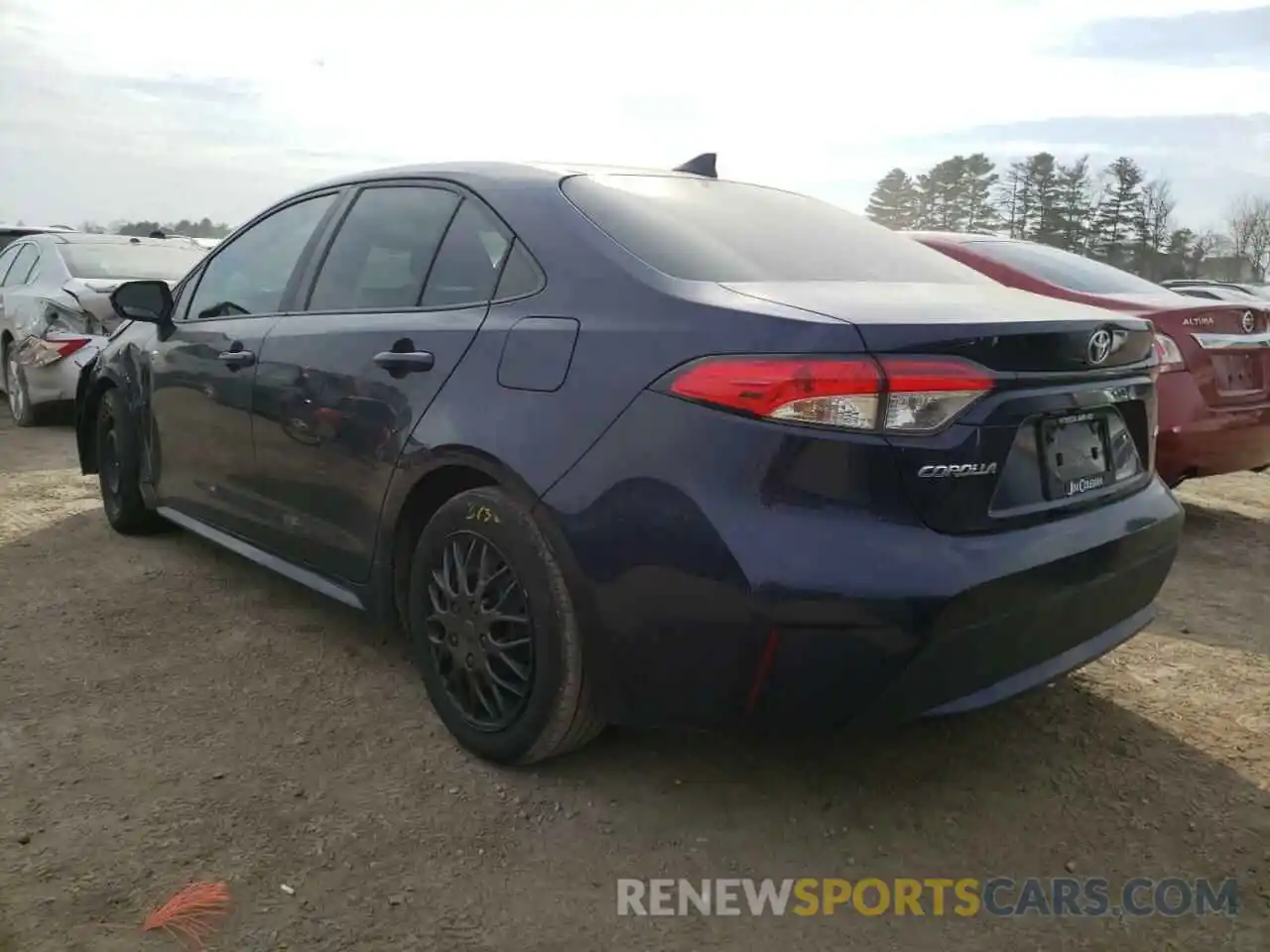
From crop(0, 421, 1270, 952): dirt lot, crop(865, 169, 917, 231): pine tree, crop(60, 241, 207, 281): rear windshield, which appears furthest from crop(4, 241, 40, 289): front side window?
crop(865, 169, 917, 231): pine tree

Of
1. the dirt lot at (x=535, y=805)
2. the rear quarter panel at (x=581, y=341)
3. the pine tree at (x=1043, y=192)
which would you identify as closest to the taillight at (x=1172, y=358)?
the dirt lot at (x=535, y=805)

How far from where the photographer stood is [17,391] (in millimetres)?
7879

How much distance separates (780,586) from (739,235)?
104cm

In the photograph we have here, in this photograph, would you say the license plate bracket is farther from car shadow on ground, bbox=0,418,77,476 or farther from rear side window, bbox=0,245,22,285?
rear side window, bbox=0,245,22,285

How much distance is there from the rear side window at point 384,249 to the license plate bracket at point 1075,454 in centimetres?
171

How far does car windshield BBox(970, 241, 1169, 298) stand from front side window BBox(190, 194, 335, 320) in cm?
346

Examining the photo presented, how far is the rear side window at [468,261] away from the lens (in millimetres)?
2680

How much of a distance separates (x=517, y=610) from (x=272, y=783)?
2.54 ft

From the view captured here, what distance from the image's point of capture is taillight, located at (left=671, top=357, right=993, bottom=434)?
1997 mm

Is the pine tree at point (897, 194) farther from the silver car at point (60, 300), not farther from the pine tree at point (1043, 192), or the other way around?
the silver car at point (60, 300)

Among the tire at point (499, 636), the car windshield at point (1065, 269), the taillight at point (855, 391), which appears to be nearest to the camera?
the taillight at point (855, 391)

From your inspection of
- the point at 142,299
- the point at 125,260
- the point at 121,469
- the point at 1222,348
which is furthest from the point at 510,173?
the point at 125,260

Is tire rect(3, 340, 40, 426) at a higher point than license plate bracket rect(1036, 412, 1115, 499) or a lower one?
lower

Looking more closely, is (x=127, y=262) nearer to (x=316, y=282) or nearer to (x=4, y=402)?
(x=4, y=402)
